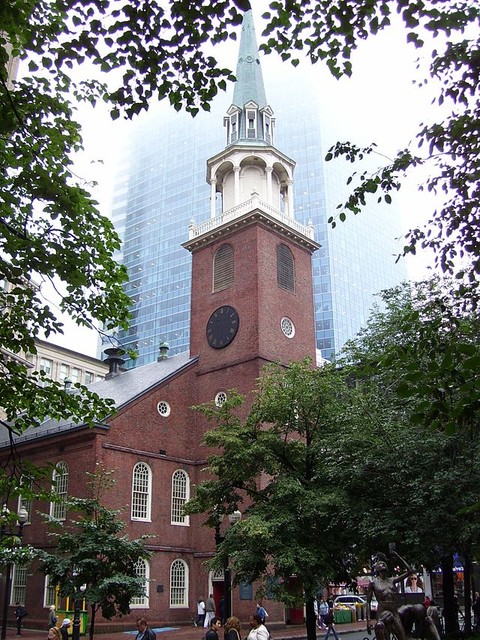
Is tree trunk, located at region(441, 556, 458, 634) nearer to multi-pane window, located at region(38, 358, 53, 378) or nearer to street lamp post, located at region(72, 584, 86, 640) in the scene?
street lamp post, located at region(72, 584, 86, 640)

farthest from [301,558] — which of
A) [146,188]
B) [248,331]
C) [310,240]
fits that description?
[146,188]

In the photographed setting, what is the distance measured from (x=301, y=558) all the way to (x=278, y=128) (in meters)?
87.0

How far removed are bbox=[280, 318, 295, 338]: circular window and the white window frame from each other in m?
12.3

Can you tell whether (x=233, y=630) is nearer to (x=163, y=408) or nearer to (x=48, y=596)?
(x=48, y=596)

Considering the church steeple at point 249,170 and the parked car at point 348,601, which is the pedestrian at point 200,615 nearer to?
the parked car at point 348,601

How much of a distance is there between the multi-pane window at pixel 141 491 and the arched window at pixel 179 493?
1.63 metres

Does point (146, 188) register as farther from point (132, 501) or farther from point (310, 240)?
point (132, 501)

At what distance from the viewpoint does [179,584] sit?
3117 cm

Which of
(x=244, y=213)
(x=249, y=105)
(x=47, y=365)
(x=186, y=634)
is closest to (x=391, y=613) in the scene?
(x=186, y=634)

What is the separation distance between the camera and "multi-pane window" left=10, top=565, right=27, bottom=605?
32.2 metres

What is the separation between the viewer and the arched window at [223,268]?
118 feet

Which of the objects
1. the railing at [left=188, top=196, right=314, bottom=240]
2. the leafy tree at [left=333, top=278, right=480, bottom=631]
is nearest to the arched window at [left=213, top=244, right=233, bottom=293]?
the railing at [left=188, top=196, right=314, bottom=240]

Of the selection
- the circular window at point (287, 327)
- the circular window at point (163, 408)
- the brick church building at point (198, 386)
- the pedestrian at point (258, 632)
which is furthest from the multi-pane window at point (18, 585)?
the pedestrian at point (258, 632)

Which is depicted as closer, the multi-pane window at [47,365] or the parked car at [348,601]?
the parked car at [348,601]
